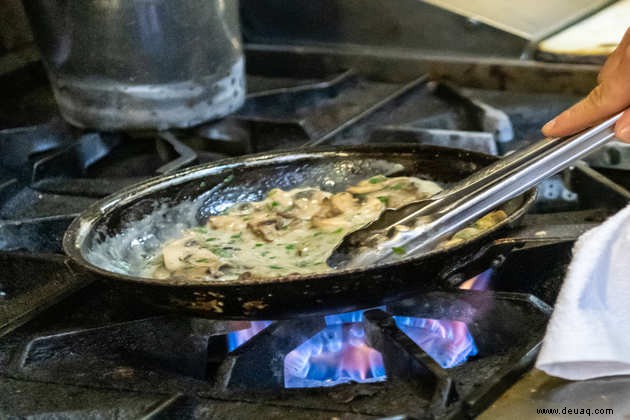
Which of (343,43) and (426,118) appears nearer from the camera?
(426,118)

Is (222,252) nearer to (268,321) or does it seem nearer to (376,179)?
(268,321)

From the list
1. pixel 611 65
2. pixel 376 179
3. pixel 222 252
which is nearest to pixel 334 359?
pixel 222 252

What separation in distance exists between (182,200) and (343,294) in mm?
380

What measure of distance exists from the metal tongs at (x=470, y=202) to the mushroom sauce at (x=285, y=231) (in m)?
0.05

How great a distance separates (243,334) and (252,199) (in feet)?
0.87

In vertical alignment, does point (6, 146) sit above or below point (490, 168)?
below

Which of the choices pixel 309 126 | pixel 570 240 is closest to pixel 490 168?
pixel 570 240

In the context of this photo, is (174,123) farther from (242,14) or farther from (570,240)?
(570,240)

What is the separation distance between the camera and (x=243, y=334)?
0.87 metres

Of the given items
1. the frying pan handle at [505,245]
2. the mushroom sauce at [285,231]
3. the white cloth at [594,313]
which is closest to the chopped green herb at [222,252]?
the mushroom sauce at [285,231]

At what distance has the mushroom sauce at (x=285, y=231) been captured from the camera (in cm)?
88

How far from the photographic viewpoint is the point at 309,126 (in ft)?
4.35

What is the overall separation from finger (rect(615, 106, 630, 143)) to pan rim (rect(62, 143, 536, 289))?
0.34 ft

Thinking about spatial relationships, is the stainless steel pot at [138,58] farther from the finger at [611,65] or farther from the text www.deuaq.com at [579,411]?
the text www.deuaq.com at [579,411]
